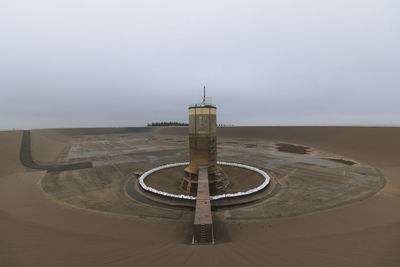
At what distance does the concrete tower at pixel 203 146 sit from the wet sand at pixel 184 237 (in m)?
6.88

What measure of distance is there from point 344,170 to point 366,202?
12.3 metres

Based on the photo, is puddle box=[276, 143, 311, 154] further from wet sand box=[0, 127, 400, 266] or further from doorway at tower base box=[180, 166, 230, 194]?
doorway at tower base box=[180, 166, 230, 194]

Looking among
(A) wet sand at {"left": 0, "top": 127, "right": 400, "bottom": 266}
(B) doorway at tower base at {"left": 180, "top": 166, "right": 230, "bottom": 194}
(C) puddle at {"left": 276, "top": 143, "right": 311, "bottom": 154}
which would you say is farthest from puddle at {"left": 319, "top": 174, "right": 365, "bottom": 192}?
(C) puddle at {"left": 276, "top": 143, "right": 311, "bottom": 154}

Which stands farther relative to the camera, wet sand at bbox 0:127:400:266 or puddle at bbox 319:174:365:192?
puddle at bbox 319:174:365:192

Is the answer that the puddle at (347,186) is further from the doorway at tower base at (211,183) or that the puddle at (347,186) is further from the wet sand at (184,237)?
the doorway at tower base at (211,183)

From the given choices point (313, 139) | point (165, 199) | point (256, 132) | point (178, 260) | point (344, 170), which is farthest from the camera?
point (256, 132)

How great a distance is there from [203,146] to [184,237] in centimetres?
1000

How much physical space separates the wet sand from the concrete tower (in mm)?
6876

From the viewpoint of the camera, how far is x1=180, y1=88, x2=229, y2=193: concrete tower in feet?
58.4

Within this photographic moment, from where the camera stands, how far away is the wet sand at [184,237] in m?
6.55

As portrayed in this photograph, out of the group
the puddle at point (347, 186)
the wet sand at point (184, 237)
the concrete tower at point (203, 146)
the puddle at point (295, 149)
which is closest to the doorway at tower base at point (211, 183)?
the concrete tower at point (203, 146)

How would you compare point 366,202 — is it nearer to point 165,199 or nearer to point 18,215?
point 165,199

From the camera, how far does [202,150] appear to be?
18.2 meters

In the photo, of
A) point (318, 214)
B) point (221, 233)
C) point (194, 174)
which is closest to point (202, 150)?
point (194, 174)
